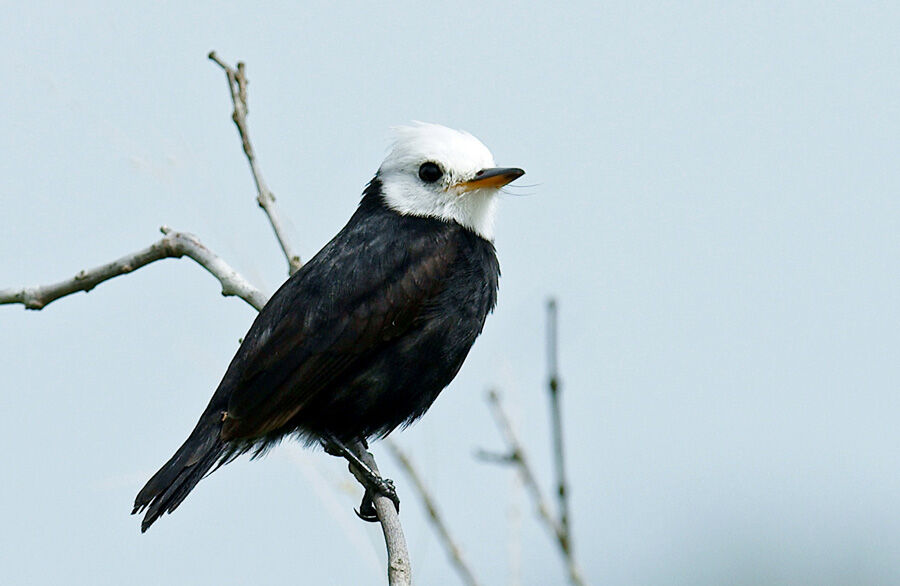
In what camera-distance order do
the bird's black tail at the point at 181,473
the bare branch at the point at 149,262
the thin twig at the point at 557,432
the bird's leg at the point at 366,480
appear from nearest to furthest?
the thin twig at the point at 557,432, the bird's black tail at the point at 181,473, the bird's leg at the point at 366,480, the bare branch at the point at 149,262

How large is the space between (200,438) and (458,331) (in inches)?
45.4

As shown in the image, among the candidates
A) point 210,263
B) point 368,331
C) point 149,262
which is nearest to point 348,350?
point 368,331

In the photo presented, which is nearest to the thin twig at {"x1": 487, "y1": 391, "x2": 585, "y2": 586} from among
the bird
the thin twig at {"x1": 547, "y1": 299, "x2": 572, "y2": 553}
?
the thin twig at {"x1": 547, "y1": 299, "x2": 572, "y2": 553}

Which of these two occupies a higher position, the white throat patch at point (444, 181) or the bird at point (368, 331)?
the white throat patch at point (444, 181)

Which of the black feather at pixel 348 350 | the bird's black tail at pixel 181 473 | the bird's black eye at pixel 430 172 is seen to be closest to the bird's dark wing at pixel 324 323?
the black feather at pixel 348 350

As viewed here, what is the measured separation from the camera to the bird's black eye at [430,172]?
5.32 m

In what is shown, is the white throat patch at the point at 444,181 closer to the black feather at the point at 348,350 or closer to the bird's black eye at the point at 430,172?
the bird's black eye at the point at 430,172

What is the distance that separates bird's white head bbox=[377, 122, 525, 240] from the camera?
526 centimetres

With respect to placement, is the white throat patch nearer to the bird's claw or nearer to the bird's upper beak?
the bird's upper beak

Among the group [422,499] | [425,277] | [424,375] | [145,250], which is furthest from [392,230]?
[422,499]

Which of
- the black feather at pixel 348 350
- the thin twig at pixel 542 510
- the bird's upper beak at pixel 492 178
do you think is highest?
the bird's upper beak at pixel 492 178

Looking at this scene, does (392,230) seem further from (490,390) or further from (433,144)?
(490,390)

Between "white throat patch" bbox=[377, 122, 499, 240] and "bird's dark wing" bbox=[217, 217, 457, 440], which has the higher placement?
"white throat patch" bbox=[377, 122, 499, 240]

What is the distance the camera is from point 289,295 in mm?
4863
